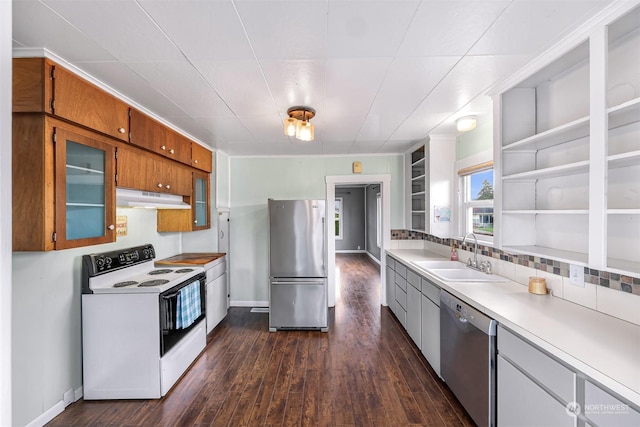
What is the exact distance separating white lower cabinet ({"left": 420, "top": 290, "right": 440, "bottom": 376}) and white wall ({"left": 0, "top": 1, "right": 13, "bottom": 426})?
99.0 inches

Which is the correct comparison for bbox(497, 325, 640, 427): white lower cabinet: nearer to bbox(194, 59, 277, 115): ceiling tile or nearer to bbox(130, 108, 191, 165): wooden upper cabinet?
bbox(194, 59, 277, 115): ceiling tile

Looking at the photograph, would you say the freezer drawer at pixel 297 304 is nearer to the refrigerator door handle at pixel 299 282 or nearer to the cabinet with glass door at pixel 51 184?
the refrigerator door handle at pixel 299 282

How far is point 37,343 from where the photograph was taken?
189 centimetres

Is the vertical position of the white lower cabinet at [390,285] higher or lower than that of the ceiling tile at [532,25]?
lower

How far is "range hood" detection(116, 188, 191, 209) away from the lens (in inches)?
90.2

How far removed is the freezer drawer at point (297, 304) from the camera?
3.52 m

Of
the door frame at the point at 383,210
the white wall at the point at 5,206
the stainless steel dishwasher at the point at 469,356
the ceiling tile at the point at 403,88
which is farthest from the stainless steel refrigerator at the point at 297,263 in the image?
the white wall at the point at 5,206

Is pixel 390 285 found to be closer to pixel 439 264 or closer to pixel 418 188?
pixel 439 264

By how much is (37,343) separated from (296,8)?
259 centimetres

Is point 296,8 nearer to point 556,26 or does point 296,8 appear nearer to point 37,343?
point 556,26

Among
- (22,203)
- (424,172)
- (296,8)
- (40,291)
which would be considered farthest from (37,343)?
(424,172)

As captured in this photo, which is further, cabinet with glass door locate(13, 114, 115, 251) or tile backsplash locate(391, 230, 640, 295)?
cabinet with glass door locate(13, 114, 115, 251)

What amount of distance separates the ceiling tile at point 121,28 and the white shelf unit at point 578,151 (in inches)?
85.7

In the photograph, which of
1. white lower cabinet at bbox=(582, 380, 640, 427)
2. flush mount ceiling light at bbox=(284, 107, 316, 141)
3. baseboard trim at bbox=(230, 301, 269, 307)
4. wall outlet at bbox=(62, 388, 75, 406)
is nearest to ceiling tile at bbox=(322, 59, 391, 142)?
flush mount ceiling light at bbox=(284, 107, 316, 141)
